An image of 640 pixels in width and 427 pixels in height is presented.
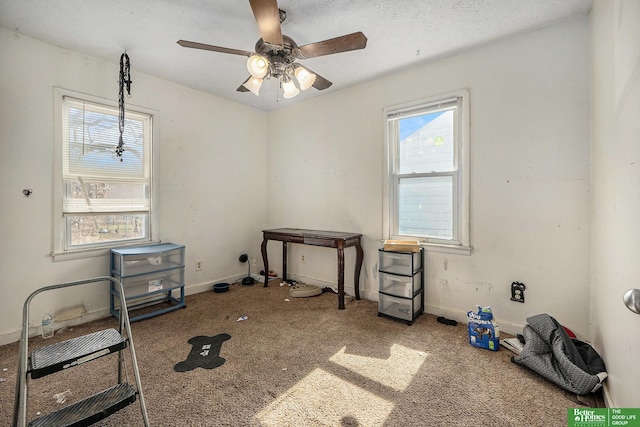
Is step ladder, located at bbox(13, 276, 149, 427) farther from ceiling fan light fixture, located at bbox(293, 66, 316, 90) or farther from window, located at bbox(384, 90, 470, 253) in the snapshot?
window, located at bbox(384, 90, 470, 253)

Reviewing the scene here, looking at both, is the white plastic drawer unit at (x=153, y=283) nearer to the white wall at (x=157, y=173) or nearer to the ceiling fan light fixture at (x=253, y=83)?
the white wall at (x=157, y=173)

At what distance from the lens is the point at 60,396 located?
5.41 feet

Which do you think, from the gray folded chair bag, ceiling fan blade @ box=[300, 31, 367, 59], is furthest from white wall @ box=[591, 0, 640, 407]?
ceiling fan blade @ box=[300, 31, 367, 59]

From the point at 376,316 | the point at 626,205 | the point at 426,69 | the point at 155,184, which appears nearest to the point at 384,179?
the point at 426,69

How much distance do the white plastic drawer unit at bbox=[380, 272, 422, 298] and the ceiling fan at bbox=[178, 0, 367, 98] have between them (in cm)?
189

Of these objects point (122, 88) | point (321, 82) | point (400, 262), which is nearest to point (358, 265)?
point (400, 262)

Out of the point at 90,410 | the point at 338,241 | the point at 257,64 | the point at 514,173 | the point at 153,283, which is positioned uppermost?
the point at 257,64

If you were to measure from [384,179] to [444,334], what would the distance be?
1.62 m

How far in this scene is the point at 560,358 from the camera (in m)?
1.75

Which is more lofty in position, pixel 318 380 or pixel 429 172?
pixel 429 172

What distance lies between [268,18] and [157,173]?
225cm

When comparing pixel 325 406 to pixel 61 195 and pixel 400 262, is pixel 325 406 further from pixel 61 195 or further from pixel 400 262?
pixel 61 195

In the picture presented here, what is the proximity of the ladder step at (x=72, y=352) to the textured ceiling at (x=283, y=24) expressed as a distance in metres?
2.16

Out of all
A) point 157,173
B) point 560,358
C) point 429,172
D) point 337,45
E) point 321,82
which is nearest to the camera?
point 560,358
